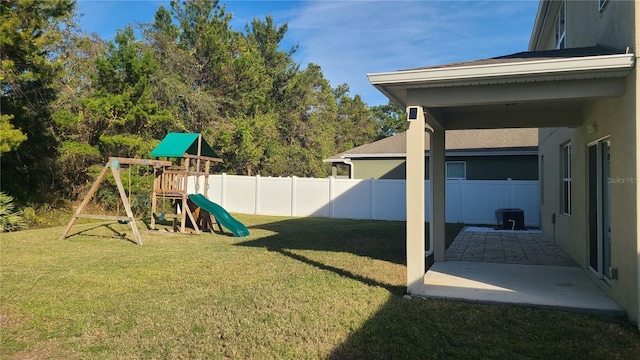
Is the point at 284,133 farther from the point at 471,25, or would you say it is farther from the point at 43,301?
the point at 43,301

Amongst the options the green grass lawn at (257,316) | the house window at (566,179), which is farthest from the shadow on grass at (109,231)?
the house window at (566,179)

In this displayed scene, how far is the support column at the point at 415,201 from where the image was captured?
18.0ft

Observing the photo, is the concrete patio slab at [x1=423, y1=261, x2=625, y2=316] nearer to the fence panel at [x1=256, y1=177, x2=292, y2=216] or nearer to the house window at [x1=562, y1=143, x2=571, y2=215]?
the house window at [x1=562, y1=143, x2=571, y2=215]

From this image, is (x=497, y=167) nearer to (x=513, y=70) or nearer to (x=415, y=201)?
(x=415, y=201)

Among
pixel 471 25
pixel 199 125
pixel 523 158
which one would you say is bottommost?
pixel 523 158

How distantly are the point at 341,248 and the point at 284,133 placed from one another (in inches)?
1124

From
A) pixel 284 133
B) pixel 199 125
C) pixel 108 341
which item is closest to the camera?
pixel 108 341

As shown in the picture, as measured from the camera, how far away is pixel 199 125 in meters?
Answer: 24.9

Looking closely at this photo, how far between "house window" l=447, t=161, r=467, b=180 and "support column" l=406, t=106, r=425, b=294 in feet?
42.3

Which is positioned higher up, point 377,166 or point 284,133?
point 284,133

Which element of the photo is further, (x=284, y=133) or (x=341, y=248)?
(x=284, y=133)

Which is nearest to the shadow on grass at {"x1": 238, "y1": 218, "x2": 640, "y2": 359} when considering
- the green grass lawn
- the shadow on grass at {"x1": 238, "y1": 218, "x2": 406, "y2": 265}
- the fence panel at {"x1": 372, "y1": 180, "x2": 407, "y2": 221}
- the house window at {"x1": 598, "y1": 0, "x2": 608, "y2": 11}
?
the green grass lawn

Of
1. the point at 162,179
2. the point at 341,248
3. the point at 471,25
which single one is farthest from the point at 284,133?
the point at 341,248

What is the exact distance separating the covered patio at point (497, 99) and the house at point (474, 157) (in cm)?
1007
